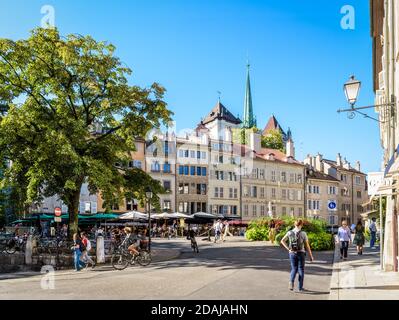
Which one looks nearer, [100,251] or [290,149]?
[100,251]

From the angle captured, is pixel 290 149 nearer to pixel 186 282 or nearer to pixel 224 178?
pixel 224 178

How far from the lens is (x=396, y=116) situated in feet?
53.8

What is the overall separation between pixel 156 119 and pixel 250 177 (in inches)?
1970

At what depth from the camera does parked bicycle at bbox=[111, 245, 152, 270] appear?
19.7m

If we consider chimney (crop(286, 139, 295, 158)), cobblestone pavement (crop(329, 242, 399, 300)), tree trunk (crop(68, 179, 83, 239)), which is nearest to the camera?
cobblestone pavement (crop(329, 242, 399, 300))

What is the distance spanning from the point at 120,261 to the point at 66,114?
8161 mm

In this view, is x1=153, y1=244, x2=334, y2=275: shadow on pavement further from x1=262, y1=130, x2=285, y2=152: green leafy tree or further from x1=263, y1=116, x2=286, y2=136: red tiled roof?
x1=263, y1=116, x2=286, y2=136: red tiled roof

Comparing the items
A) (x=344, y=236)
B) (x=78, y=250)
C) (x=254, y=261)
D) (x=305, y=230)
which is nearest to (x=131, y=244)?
(x=78, y=250)

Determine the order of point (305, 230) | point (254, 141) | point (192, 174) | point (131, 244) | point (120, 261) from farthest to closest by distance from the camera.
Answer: point (254, 141), point (192, 174), point (305, 230), point (131, 244), point (120, 261)

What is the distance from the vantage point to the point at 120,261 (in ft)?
64.8

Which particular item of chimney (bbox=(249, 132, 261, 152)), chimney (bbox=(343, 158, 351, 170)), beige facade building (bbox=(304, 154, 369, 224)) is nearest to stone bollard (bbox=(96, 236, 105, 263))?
chimney (bbox=(249, 132, 261, 152))

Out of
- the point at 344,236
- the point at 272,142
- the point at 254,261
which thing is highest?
the point at 272,142
